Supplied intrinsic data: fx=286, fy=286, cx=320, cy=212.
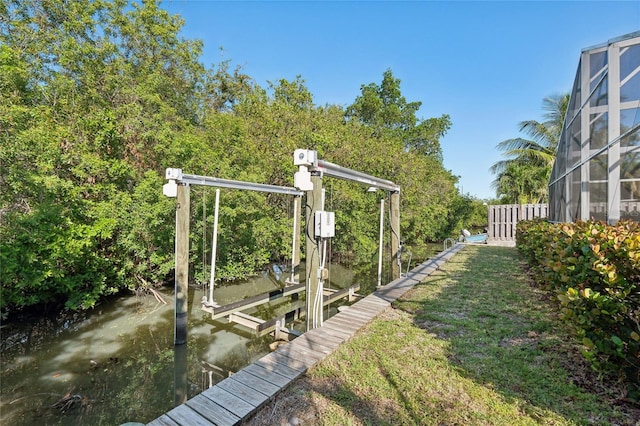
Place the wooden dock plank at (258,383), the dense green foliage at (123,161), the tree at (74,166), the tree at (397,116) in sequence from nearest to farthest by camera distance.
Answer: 1. the wooden dock plank at (258,383)
2. the tree at (74,166)
3. the dense green foliage at (123,161)
4. the tree at (397,116)

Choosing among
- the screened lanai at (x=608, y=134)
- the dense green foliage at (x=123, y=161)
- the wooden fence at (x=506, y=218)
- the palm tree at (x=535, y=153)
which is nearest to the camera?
the screened lanai at (x=608, y=134)

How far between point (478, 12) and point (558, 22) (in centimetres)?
175

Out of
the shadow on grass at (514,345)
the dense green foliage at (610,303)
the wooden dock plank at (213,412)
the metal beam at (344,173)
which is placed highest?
the metal beam at (344,173)

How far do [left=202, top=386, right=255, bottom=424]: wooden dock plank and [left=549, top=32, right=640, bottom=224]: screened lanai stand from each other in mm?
5331

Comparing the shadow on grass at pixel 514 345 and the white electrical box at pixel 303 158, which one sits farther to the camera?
the white electrical box at pixel 303 158

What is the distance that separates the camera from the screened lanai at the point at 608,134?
156 inches

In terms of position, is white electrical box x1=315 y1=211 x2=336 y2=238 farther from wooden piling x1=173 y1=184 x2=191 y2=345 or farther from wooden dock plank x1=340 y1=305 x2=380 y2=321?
wooden piling x1=173 y1=184 x2=191 y2=345

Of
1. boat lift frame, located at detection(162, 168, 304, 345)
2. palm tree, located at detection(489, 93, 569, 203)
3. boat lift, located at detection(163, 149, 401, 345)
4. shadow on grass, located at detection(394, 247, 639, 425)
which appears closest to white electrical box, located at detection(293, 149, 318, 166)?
boat lift, located at detection(163, 149, 401, 345)

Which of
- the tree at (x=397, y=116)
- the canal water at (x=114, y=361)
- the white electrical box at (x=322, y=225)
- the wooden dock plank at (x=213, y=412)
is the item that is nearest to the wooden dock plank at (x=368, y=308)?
the white electrical box at (x=322, y=225)

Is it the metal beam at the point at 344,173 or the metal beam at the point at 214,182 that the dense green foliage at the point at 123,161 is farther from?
the metal beam at the point at 344,173

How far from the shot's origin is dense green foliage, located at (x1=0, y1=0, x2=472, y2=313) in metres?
4.78

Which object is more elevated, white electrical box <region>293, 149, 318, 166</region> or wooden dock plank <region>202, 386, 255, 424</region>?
white electrical box <region>293, 149, 318, 166</region>

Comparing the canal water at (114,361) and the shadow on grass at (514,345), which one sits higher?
the shadow on grass at (514,345)

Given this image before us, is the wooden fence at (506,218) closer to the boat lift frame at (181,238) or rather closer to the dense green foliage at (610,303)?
the dense green foliage at (610,303)
